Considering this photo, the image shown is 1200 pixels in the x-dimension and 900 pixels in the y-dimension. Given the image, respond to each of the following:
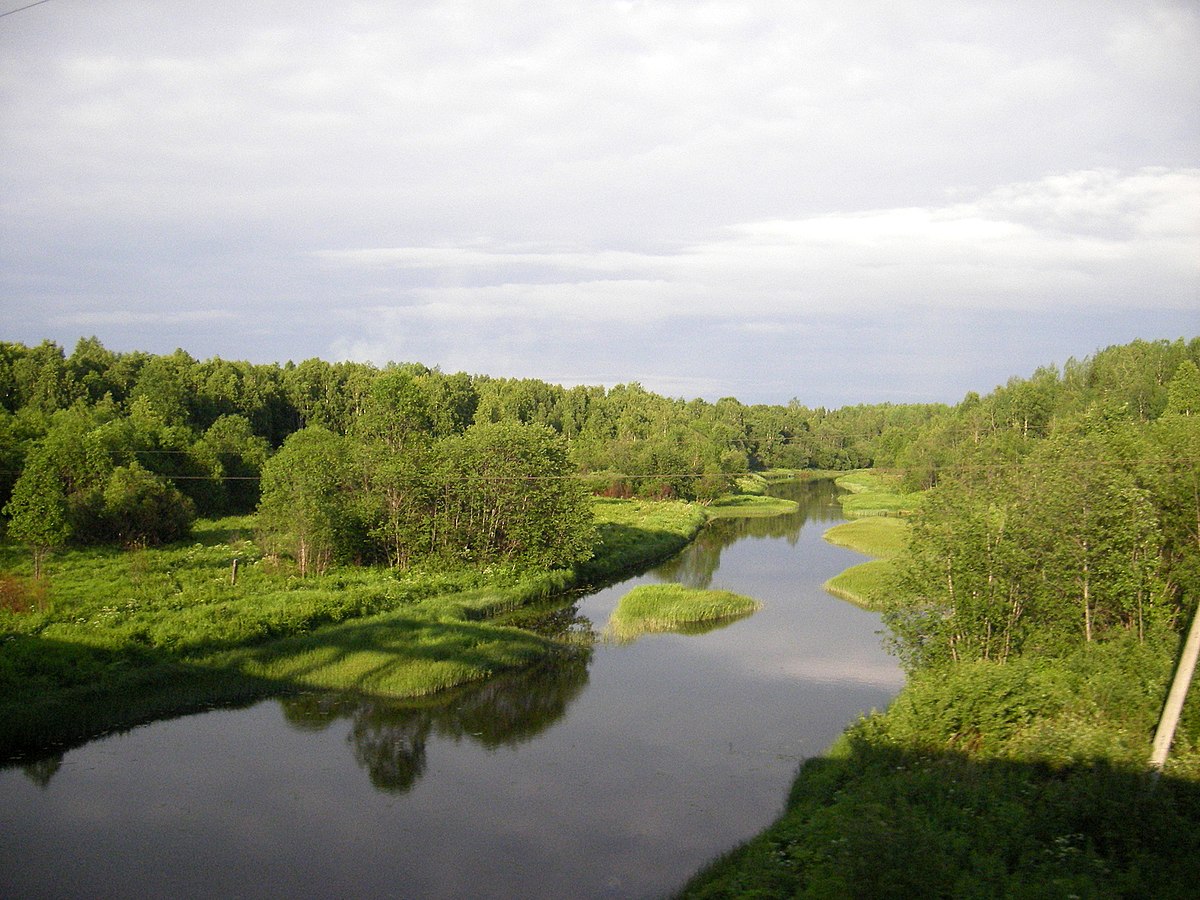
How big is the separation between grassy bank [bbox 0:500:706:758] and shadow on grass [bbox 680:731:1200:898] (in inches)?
519

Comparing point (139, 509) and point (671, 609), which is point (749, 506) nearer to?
point (671, 609)

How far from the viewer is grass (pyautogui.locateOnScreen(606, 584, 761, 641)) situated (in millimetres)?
31984

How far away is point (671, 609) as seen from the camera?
109 ft

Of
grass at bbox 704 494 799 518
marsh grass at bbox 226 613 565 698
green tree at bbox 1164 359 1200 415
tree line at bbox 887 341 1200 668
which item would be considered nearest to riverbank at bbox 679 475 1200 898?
tree line at bbox 887 341 1200 668

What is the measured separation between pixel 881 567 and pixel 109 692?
32.3m

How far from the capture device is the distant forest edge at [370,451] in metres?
36.2

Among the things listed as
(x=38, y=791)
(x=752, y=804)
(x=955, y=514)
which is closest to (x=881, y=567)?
(x=955, y=514)

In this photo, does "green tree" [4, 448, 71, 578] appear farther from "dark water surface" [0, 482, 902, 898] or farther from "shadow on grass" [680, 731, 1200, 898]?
"shadow on grass" [680, 731, 1200, 898]

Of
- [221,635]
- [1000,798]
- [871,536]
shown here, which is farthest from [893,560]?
[871,536]

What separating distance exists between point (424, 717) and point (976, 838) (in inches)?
Answer: 563

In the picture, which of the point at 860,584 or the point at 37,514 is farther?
the point at 860,584

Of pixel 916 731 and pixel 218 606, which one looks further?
pixel 218 606

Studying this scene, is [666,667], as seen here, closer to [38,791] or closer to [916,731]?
[916,731]

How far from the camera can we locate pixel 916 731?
15.8m
